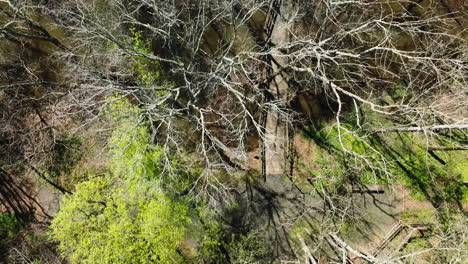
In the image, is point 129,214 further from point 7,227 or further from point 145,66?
point 7,227

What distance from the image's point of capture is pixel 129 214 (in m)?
10.0

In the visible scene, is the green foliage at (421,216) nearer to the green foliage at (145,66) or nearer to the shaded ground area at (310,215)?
the shaded ground area at (310,215)

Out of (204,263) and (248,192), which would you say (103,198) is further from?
(248,192)

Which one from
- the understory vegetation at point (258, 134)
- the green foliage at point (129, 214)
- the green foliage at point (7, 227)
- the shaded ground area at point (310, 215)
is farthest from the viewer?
the green foliage at point (7, 227)

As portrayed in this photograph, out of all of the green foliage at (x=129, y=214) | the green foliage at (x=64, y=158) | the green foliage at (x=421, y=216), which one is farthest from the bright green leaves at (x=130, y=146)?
the green foliage at (x=421, y=216)

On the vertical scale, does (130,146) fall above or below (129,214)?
above

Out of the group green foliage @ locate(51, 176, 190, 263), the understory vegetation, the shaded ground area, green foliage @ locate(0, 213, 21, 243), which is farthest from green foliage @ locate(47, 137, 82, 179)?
the shaded ground area

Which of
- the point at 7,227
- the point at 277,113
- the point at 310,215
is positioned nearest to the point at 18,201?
the point at 7,227

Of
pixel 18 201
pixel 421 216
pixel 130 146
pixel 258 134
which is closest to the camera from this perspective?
pixel 130 146

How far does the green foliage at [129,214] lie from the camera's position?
31.6 ft

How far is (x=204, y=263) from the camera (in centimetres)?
1175

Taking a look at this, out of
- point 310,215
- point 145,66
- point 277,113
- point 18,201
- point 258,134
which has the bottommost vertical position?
point 310,215

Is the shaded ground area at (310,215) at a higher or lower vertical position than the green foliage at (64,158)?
lower

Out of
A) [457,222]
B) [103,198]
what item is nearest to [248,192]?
[103,198]
